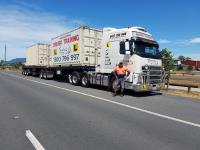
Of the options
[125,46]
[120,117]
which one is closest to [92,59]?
[125,46]

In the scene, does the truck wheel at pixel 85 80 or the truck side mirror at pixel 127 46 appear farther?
the truck wheel at pixel 85 80

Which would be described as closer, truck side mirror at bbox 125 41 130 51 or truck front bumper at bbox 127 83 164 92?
truck front bumper at bbox 127 83 164 92

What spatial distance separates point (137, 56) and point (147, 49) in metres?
1.05

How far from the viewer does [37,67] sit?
32719mm

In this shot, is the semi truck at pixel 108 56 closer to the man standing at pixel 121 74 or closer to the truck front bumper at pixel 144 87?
the truck front bumper at pixel 144 87

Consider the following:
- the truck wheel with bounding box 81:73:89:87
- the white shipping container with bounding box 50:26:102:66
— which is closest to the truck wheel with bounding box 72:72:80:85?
the truck wheel with bounding box 81:73:89:87

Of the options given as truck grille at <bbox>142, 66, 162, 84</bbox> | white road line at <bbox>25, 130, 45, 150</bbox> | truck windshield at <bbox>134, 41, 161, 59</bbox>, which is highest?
truck windshield at <bbox>134, 41, 161, 59</bbox>

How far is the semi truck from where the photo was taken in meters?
14.0

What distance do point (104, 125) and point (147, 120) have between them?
144 centimetres

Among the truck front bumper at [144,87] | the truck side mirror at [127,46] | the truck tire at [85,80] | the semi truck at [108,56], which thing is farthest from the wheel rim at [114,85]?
the truck tire at [85,80]

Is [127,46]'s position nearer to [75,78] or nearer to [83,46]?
[83,46]

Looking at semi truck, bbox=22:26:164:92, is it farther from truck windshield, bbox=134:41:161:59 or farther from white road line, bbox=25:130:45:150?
white road line, bbox=25:130:45:150

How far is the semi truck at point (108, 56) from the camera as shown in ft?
45.9

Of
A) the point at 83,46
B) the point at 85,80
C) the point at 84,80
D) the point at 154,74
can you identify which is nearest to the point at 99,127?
the point at 154,74
